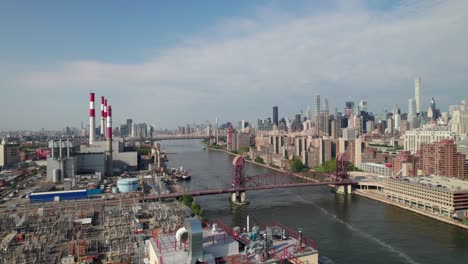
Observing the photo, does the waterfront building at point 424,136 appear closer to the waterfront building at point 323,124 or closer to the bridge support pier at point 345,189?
the bridge support pier at point 345,189

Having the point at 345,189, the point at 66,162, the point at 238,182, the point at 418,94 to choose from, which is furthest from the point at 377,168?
the point at 418,94

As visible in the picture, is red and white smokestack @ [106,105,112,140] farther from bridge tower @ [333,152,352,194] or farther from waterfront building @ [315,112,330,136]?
waterfront building @ [315,112,330,136]

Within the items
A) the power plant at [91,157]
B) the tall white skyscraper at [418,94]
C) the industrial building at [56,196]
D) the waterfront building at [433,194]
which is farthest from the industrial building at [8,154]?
the tall white skyscraper at [418,94]

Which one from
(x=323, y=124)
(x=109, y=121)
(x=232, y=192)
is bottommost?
(x=232, y=192)

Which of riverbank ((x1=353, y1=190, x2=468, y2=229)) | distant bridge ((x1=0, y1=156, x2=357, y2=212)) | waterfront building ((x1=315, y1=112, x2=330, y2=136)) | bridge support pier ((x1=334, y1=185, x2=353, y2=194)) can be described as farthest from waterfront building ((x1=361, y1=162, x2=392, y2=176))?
waterfront building ((x1=315, y1=112, x2=330, y2=136))

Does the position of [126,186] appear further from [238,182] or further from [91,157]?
[91,157]
